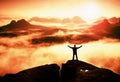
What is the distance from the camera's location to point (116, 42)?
178625 millimetres

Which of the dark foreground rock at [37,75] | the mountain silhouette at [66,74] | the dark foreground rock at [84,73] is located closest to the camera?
the dark foreground rock at [84,73]

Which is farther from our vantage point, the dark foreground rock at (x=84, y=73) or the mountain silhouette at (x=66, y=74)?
the mountain silhouette at (x=66, y=74)

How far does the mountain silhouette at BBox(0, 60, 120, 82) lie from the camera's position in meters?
24.5

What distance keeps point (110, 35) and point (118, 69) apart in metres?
37.8

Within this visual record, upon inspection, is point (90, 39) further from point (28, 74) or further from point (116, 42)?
point (28, 74)

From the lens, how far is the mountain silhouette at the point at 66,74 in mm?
24547

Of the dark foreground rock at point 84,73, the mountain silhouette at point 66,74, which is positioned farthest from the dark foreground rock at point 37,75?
the dark foreground rock at point 84,73

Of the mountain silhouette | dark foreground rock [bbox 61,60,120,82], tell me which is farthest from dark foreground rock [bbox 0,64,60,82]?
dark foreground rock [bbox 61,60,120,82]

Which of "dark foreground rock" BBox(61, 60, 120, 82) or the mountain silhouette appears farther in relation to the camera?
the mountain silhouette

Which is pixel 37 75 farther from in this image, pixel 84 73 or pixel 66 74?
pixel 84 73

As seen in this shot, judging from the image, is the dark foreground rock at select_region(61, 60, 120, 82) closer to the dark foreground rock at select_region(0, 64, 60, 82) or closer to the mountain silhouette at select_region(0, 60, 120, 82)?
the mountain silhouette at select_region(0, 60, 120, 82)

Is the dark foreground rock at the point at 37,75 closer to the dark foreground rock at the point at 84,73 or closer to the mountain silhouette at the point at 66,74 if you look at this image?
the mountain silhouette at the point at 66,74

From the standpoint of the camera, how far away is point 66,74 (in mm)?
30312

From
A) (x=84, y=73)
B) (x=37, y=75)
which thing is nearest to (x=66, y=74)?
(x=84, y=73)
